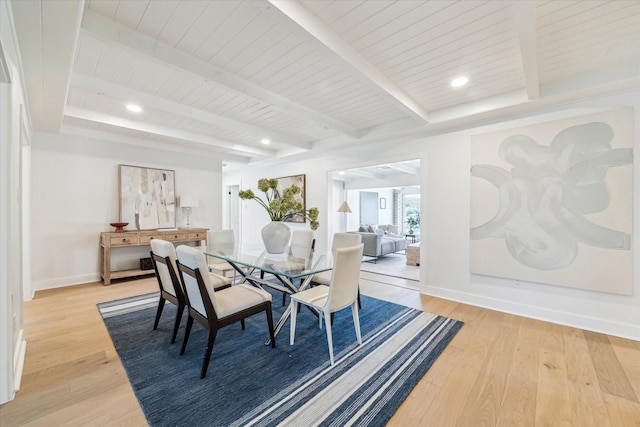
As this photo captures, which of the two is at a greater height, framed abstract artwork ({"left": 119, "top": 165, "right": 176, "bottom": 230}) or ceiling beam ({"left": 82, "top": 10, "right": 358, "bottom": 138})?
ceiling beam ({"left": 82, "top": 10, "right": 358, "bottom": 138})

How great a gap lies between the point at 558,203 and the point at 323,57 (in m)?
2.89

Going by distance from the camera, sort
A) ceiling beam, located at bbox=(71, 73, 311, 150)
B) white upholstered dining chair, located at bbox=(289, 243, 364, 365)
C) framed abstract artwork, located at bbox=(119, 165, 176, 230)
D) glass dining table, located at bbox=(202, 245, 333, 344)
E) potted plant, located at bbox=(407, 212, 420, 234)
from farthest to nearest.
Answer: potted plant, located at bbox=(407, 212, 420, 234)
framed abstract artwork, located at bbox=(119, 165, 176, 230)
ceiling beam, located at bbox=(71, 73, 311, 150)
glass dining table, located at bbox=(202, 245, 333, 344)
white upholstered dining chair, located at bbox=(289, 243, 364, 365)

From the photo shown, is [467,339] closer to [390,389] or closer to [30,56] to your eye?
[390,389]

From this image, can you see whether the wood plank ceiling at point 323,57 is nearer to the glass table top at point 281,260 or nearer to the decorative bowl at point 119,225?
the decorative bowl at point 119,225

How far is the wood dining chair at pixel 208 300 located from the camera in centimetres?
184

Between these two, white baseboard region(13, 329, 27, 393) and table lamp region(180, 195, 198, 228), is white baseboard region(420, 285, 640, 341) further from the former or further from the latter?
table lamp region(180, 195, 198, 228)

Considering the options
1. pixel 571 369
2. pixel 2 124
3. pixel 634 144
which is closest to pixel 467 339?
pixel 571 369

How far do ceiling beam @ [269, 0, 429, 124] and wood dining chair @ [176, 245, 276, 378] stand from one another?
166 centimetres

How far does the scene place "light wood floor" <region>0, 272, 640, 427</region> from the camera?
1521 mm

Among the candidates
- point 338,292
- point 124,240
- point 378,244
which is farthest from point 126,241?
point 378,244

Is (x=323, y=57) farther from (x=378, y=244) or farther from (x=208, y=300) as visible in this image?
(x=378, y=244)

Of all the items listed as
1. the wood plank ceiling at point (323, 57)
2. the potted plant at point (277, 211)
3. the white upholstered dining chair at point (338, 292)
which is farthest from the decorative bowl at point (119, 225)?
the white upholstered dining chair at point (338, 292)

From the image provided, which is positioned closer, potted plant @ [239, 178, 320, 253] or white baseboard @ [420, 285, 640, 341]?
white baseboard @ [420, 285, 640, 341]

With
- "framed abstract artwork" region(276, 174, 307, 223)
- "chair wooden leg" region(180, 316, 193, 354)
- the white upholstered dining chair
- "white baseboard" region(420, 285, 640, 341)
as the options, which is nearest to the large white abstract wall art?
"white baseboard" region(420, 285, 640, 341)
